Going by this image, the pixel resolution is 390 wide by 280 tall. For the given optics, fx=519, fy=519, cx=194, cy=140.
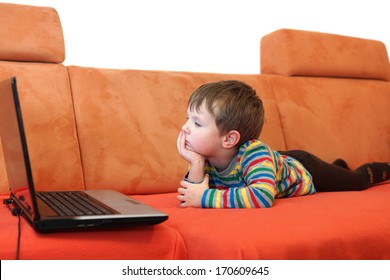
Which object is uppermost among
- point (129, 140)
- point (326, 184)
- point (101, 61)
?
point (101, 61)

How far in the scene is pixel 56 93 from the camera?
5.65ft

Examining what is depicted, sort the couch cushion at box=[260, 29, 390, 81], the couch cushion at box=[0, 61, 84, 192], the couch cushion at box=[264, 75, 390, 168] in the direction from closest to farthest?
the couch cushion at box=[0, 61, 84, 192] < the couch cushion at box=[264, 75, 390, 168] < the couch cushion at box=[260, 29, 390, 81]

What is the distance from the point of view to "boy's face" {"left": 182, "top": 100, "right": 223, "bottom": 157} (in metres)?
1.43

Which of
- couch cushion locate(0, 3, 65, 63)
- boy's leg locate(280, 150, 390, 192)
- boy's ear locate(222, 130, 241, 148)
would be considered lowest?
boy's leg locate(280, 150, 390, 192)

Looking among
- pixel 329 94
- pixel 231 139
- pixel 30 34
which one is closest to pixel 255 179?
pixel 231 139

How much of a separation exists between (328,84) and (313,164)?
0.67 meters

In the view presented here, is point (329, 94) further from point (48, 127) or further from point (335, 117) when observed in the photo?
point (48, 127)

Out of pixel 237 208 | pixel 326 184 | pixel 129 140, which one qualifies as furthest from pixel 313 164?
pixel 129 140

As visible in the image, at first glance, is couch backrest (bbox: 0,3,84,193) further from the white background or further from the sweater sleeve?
the sweater sleeve

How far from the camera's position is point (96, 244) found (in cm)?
98

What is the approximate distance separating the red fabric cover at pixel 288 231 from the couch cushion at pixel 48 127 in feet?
1.57

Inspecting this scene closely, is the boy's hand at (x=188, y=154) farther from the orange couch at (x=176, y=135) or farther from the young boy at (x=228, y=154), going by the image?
the orange couch at (x=176, y=135)

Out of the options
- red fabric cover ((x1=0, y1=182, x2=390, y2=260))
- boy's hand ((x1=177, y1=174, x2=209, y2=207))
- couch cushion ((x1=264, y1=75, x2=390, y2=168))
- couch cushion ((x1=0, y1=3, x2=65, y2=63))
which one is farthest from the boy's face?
couch cushion ((x1=264, y1=75, x2=390, y2=168))
